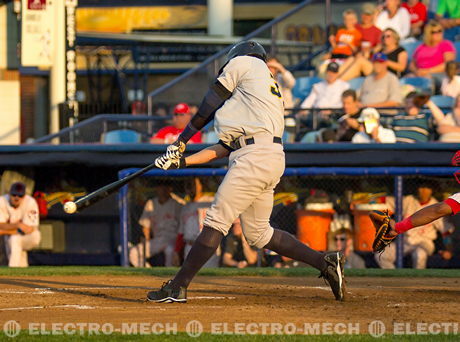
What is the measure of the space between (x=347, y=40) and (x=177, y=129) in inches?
158

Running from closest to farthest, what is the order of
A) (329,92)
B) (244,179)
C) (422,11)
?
(244,179)
(329,92)
(422,11)

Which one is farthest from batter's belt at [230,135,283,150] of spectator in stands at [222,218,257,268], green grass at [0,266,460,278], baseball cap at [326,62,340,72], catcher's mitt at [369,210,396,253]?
baseball cap at [326,62,340,72]

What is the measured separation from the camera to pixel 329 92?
16109 mm

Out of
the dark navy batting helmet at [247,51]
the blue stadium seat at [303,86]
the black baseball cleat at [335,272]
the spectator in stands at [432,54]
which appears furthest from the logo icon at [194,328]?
the blue stadium seat at [303,86]

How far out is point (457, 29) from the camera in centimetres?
1828

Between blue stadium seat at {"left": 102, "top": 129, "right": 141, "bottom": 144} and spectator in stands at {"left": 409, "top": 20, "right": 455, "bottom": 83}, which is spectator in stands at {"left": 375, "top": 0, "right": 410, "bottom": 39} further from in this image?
blue stadium seat at {"left": 102, "top": 129, "right": 141, "bottom": 144}

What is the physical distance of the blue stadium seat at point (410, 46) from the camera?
17406mm

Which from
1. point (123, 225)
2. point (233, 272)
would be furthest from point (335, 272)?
point (123, 225)

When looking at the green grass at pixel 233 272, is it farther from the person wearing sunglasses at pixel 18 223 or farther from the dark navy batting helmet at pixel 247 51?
the dark navy batting helmet at pixel 247 51

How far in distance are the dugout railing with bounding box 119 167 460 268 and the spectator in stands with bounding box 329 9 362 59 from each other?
409 cm

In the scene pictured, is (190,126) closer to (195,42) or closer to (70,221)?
(70,221)

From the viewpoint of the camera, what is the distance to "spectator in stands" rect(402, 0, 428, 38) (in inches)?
722

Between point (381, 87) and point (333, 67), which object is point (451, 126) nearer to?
point (381, 87)

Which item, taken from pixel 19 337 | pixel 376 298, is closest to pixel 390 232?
pixel 376 298
